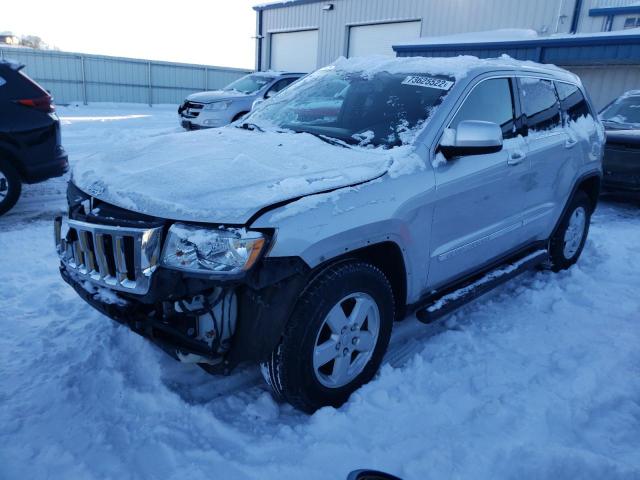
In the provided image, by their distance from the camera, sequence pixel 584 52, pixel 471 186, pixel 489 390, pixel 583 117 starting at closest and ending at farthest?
1. pixel 489 390
2. pixel 471 186
3. pixel 583 117
4. pixel 584 52

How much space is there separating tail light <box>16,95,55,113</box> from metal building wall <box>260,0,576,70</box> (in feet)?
46.6

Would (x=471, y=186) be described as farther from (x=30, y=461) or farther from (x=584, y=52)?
(x=584, y=52)

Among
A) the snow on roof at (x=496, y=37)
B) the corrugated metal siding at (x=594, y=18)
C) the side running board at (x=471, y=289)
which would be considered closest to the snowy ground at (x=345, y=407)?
the side running board at (x=471, y=289)

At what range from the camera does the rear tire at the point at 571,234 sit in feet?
15.2

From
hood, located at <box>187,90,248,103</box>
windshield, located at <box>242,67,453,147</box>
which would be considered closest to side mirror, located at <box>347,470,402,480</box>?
windshield, located at <box>242,67,453,147</box>

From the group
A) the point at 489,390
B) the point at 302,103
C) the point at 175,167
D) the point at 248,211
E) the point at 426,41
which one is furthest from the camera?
the point at 426,41

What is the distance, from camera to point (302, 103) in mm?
3846

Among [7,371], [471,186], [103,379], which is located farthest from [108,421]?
[471,186]

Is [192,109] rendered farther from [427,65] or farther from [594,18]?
[594,18]

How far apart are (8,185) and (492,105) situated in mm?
5112

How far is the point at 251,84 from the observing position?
42.1 feet

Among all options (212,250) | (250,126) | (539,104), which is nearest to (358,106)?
(250,126)

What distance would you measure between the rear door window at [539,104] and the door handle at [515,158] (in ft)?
1.28

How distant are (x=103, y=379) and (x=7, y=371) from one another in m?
0.55
